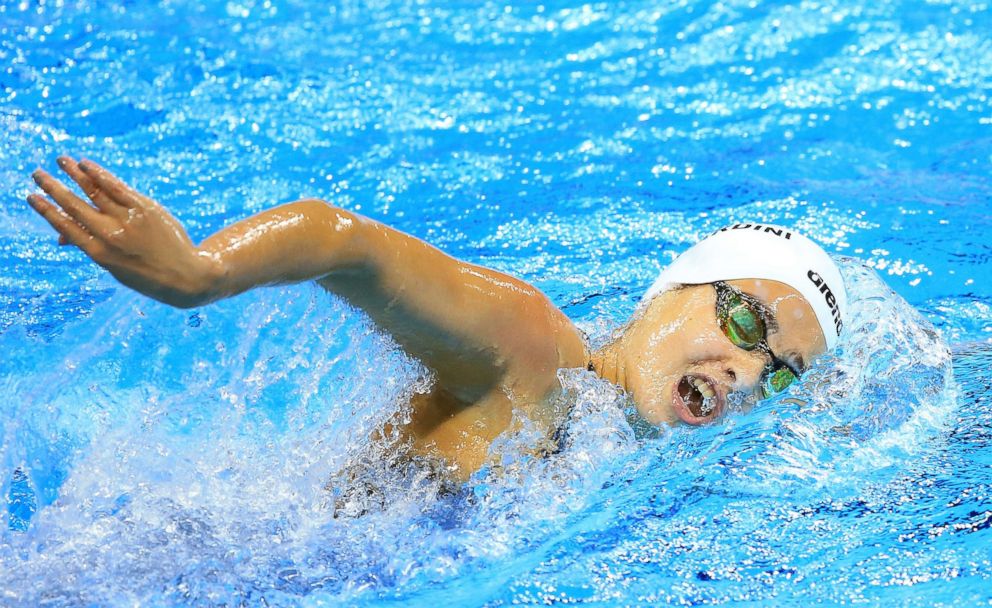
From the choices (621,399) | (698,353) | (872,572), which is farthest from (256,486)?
(872,572)

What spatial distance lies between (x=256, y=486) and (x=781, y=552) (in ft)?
4.04

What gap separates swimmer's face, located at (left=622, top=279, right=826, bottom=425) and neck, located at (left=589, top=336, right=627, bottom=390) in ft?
0.04

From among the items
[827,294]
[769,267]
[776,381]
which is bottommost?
[776,381]

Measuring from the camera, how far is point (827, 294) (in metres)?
2.80

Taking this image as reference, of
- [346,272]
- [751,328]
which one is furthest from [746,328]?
[346,272]

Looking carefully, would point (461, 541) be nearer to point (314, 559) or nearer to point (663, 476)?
point (314, 559)

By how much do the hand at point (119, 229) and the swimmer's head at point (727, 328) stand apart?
4.28 feet

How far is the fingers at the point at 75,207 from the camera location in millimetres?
1563

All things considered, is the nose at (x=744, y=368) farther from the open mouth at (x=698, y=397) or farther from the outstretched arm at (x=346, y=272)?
the outstretched arm at (x=346, y=272)

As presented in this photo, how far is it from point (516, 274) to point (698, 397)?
54.0 inches

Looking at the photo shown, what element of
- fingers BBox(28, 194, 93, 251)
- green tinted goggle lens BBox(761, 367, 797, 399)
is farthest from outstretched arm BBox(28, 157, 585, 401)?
green tinted goggle lens BBox(761, 367, 797, 399)

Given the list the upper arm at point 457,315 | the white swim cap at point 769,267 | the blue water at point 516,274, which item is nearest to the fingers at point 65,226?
the upper arm at point 457,315

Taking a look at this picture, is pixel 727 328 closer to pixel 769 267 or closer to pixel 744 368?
pixel 744 368

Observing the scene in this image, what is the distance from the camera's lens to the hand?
1564 millimetres
